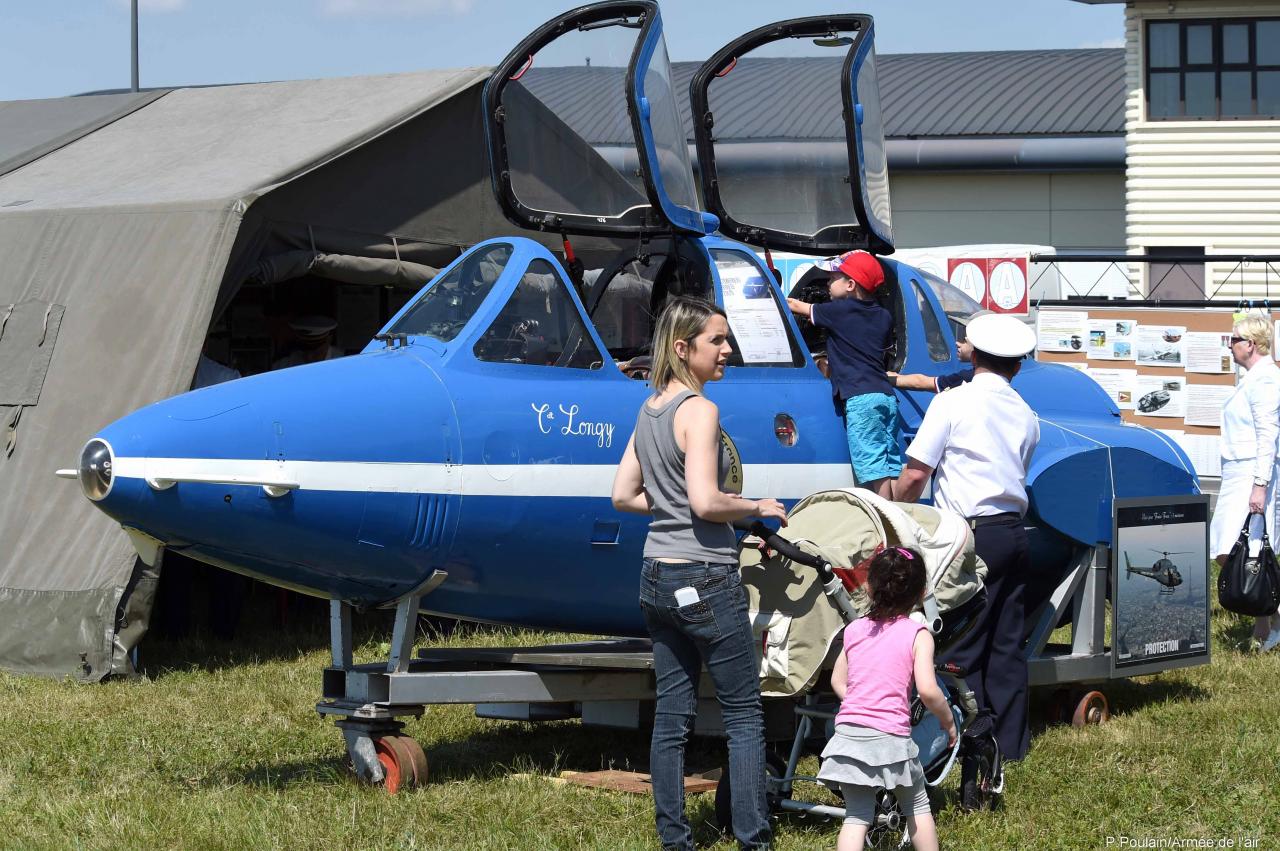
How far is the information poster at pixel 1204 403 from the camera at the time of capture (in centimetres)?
1487

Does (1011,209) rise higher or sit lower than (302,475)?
higher

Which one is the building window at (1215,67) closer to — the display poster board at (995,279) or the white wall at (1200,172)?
the white wall at (1200,172)

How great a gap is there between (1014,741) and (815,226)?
121 inches

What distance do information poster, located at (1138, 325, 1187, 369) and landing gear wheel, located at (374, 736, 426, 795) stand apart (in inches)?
421

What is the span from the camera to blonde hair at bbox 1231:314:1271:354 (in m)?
9.44

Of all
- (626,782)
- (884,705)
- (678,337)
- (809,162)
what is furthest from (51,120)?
(884,705)

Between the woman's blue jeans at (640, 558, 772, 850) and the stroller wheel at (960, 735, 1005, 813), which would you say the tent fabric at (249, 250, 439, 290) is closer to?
the woman's blue jeans at (640, 558, 772, 850)

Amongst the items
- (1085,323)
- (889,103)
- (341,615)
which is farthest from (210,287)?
(889,103)

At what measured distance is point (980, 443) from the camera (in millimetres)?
6738

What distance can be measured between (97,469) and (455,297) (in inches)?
68.4

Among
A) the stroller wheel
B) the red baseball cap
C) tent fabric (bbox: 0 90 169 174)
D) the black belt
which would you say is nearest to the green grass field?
the stroller wheel

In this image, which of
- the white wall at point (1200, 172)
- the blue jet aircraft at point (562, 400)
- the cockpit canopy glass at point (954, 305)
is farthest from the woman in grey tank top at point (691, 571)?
the white wall at point (1200, 172)

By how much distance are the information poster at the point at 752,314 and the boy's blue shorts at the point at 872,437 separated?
406 millimetres

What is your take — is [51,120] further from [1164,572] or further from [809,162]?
[1164,572]
